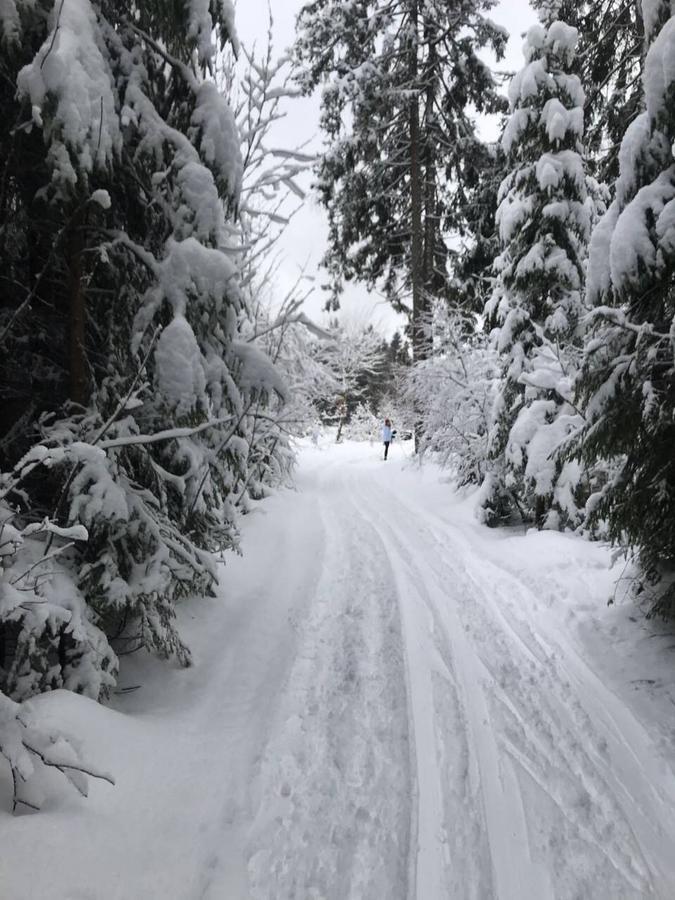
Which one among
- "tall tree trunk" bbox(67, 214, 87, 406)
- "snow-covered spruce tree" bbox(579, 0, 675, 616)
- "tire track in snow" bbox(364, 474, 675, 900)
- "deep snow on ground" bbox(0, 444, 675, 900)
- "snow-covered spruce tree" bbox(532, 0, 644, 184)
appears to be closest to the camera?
"deep snow on ground" bbox(0, 444, 675, 900)

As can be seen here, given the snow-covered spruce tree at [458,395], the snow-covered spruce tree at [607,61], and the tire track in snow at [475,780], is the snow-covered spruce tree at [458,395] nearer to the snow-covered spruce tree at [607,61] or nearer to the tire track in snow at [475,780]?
the snow-covered spruce tree at [607,61]

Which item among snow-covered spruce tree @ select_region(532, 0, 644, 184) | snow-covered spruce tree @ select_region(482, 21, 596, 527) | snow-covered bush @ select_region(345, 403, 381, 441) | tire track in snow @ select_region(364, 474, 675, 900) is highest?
snow-covered spruce tree @ select_region(532, 0, 644, 184)

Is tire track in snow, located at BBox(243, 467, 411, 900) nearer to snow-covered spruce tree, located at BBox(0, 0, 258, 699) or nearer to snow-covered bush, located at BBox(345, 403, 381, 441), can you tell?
snow-covered spruce tree, located at BBox(0, 0, 258, 699)

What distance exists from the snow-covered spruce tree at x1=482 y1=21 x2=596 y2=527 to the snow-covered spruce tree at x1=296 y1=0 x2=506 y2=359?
16.1 feet

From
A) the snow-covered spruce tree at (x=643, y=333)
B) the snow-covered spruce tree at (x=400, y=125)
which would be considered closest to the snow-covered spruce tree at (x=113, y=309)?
the snow-covered spruce tree at (x=643, y=333)

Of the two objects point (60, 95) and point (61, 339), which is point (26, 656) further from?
point (60, 95)

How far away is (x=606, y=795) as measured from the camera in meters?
2.66

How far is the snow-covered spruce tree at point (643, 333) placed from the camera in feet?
10.8

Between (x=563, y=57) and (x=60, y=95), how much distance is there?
7.22m

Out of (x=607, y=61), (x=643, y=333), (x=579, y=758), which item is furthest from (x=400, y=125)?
(x=579, y=758)

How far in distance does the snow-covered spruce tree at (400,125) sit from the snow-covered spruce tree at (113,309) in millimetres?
9343

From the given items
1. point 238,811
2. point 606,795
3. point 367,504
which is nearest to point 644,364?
point 606,795

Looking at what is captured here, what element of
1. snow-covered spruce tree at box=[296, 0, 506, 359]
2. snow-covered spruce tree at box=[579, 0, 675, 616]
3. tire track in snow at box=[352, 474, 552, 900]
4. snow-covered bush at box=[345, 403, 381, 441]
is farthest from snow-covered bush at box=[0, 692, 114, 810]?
snow-covered bush at box=[345, 403, 381, 441]

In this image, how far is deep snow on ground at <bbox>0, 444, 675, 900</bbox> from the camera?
2.10m
